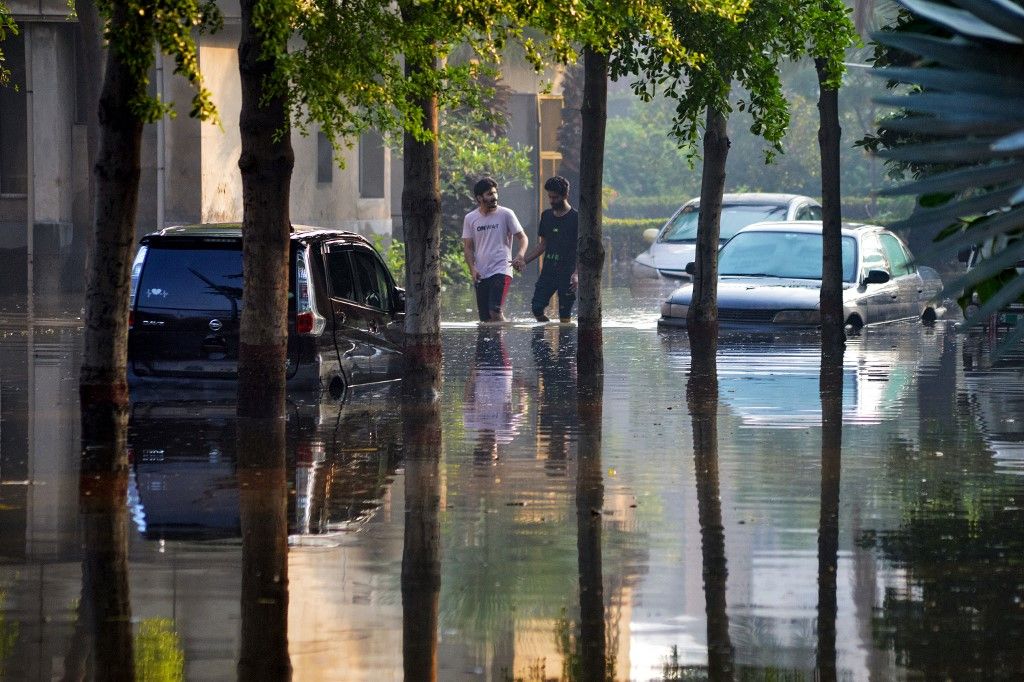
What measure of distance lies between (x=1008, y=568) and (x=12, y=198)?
966 inches

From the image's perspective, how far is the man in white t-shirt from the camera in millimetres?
21531

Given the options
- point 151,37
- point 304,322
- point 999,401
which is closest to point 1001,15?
point 151,37

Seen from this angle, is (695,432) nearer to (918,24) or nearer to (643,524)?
(643,524)

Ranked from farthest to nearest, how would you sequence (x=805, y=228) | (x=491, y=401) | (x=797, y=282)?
(x=805, y=228) → (x=797, y=282) → (x=491, y=401)

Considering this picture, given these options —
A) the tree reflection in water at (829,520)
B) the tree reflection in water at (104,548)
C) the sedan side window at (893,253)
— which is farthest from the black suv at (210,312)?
the sedan side window at (893,253)

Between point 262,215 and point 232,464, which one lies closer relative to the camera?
point 232,464

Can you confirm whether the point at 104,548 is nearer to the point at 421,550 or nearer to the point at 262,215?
the point at 421,550

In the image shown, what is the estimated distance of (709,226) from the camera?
2023 cm

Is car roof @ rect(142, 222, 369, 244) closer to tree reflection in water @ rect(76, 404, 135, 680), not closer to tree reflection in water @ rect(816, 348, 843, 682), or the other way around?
tree reflection in water @ rect(76, 404, 135, 680)

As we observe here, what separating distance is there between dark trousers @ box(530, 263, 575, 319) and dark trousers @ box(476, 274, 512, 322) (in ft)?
2.93

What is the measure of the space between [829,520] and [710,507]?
2.34ft

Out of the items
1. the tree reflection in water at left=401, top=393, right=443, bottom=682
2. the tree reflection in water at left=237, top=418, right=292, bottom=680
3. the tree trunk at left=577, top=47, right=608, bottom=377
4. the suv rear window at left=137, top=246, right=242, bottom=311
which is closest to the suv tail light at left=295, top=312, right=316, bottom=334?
the suv rear window at left=137, top=246, right=242, bottom=311

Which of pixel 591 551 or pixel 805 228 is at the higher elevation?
pixel 805 228

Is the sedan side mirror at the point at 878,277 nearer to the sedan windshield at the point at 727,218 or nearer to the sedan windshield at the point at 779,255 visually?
the sedan windshield at the point at 779,255
